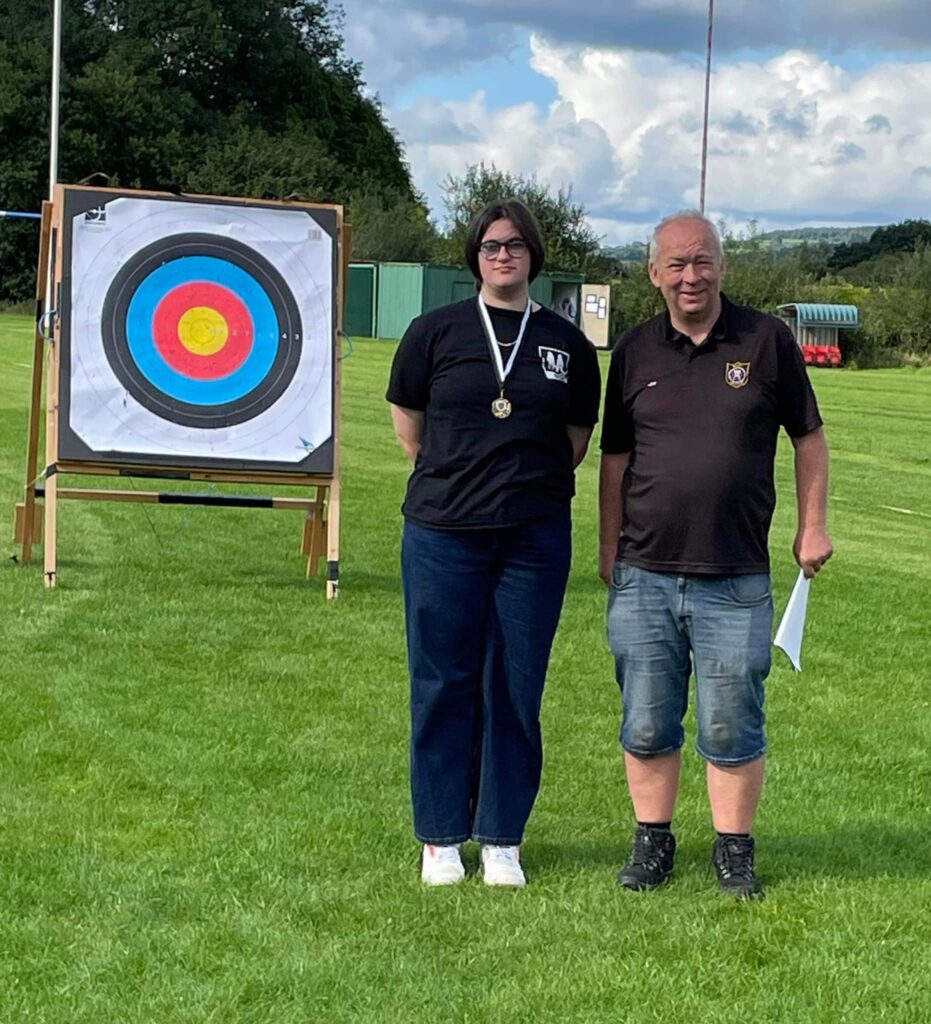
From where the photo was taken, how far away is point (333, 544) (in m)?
9.09

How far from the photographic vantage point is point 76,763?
5.76 meters

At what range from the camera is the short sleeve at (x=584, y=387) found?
14.8ft

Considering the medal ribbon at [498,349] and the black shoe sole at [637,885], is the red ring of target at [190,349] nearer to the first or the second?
the medal ribbon at [498,349]

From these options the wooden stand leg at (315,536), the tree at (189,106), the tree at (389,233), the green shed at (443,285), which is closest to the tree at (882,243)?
the tree at (189,106)

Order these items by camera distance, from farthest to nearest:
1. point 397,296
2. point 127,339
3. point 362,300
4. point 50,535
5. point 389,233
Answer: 1. point 389,233
2. point 362,300
3. point 397,296
4. point 127,339
5. point 50,535

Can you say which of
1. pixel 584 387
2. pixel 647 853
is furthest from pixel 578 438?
pixel 647 853

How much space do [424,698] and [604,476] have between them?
2.64 feet

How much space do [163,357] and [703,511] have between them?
5.63 meters

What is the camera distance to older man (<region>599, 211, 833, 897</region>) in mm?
4309

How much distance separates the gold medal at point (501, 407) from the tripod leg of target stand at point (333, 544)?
15.1 feet

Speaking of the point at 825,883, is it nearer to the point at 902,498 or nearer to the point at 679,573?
the point at 679,573

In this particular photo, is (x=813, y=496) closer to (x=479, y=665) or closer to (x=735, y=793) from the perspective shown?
(x=735, y=793)

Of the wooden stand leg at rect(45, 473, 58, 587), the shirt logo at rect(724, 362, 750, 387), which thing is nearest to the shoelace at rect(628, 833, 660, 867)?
the shirt logo at rect(724, 362, 750, 387)

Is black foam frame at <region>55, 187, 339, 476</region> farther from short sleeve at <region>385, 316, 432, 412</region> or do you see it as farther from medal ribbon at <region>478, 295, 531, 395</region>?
medal ribbon at <region>478, 295, 531, 395</region>
